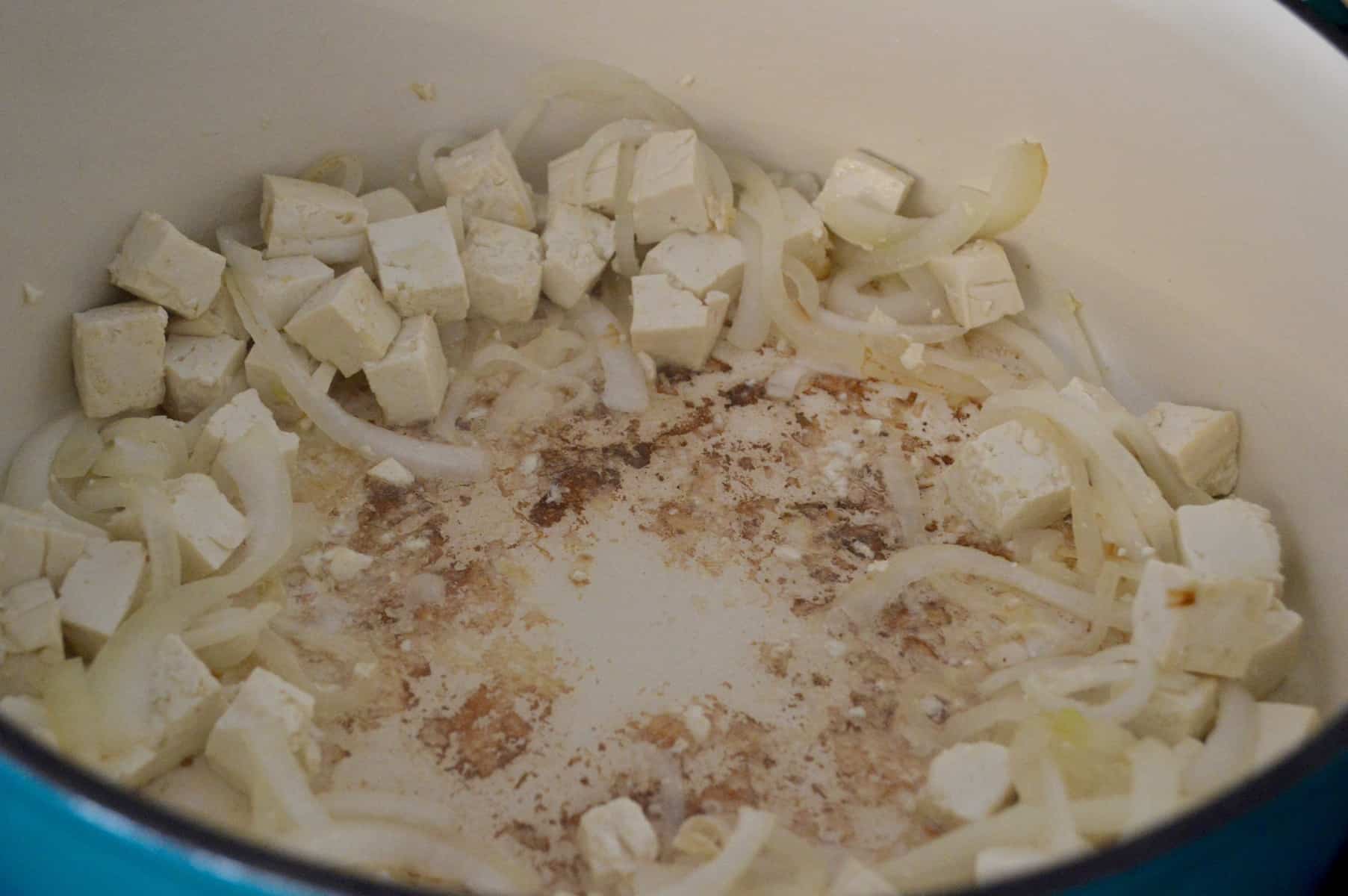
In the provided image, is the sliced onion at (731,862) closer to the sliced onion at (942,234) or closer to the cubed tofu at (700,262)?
the cubed tofu at (700,262)

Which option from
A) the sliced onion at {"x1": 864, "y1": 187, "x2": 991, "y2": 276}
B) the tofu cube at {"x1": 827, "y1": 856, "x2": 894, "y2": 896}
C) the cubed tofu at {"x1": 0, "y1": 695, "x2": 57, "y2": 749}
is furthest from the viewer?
the sliced onion at {"x1": 864, "y1": 187, "x2": 991, "y2": 276}

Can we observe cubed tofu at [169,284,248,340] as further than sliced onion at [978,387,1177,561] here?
Yes

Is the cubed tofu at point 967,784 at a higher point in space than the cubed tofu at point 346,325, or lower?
higher

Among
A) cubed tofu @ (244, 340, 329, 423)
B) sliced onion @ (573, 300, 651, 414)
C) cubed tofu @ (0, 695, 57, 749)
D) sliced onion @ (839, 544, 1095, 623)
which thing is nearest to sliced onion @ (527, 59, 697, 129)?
sliced onion @ (573, 300, 651, 414)

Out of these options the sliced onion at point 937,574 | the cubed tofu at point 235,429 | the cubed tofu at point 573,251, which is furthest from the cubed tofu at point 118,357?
the sliced onion at point 937,574

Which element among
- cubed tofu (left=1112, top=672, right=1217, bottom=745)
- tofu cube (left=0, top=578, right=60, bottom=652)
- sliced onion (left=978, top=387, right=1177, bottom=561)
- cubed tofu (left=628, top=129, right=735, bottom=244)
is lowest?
tofu cube (left=0, top=578, right=60, bottom=652)

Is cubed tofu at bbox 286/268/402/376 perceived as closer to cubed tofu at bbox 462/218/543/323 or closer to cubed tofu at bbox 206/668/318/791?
cubed tofu at bbox 462/218/543/323

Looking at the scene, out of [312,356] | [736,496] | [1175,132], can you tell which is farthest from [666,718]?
[1175,132]

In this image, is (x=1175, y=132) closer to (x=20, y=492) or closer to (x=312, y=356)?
(x=312, y=356)
